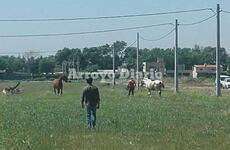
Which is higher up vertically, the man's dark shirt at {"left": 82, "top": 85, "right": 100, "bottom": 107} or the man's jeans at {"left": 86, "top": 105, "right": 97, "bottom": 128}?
the man's dark shirt at {"left": 82, "top": 85, "right": 100, "bottom": 107}

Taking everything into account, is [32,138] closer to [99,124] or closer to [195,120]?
[99,124]

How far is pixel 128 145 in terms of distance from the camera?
55.3 ft

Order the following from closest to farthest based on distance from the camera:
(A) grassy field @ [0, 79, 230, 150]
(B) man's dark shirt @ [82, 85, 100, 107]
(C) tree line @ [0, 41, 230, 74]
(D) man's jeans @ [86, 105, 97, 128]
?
(A) grassy field @ [0, 79, 230, 150]
(D) man's jeans @ [86, 105, 97, 128]
(B) man's dark shirt @ [82, 85, 100, 107]
(C) tree line @ [0, 41, 230, 74]

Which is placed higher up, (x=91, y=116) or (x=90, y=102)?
(x=90, y=102)

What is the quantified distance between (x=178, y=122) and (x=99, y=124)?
3010mm

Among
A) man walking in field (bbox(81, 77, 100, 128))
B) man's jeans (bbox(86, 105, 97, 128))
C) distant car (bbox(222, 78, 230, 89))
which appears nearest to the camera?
man's jeans (bbox(86, 105, 97, 128))

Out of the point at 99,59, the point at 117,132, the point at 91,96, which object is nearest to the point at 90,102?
the point at 91,96

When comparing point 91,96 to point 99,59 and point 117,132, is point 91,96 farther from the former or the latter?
point 99,59

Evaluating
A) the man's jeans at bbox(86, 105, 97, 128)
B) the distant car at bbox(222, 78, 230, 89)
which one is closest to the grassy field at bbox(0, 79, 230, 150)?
the man's jeans at bbox(86, 105, 97, 128)

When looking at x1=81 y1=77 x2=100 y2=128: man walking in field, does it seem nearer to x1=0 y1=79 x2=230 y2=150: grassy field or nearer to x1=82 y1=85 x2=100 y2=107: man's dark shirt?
x1=82 y1=85 x2=100 y2=107: man's dark shirt

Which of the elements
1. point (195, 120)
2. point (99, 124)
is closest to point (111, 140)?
point (99, 124)

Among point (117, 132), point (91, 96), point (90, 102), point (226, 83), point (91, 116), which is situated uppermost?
point (91, 96)

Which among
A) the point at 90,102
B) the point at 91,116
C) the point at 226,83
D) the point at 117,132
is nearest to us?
the point at 117,132

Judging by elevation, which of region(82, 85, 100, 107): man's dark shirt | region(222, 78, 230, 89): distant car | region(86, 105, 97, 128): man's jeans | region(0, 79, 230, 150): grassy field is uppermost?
region(82, 85, 100, 107): man's dark shirt
